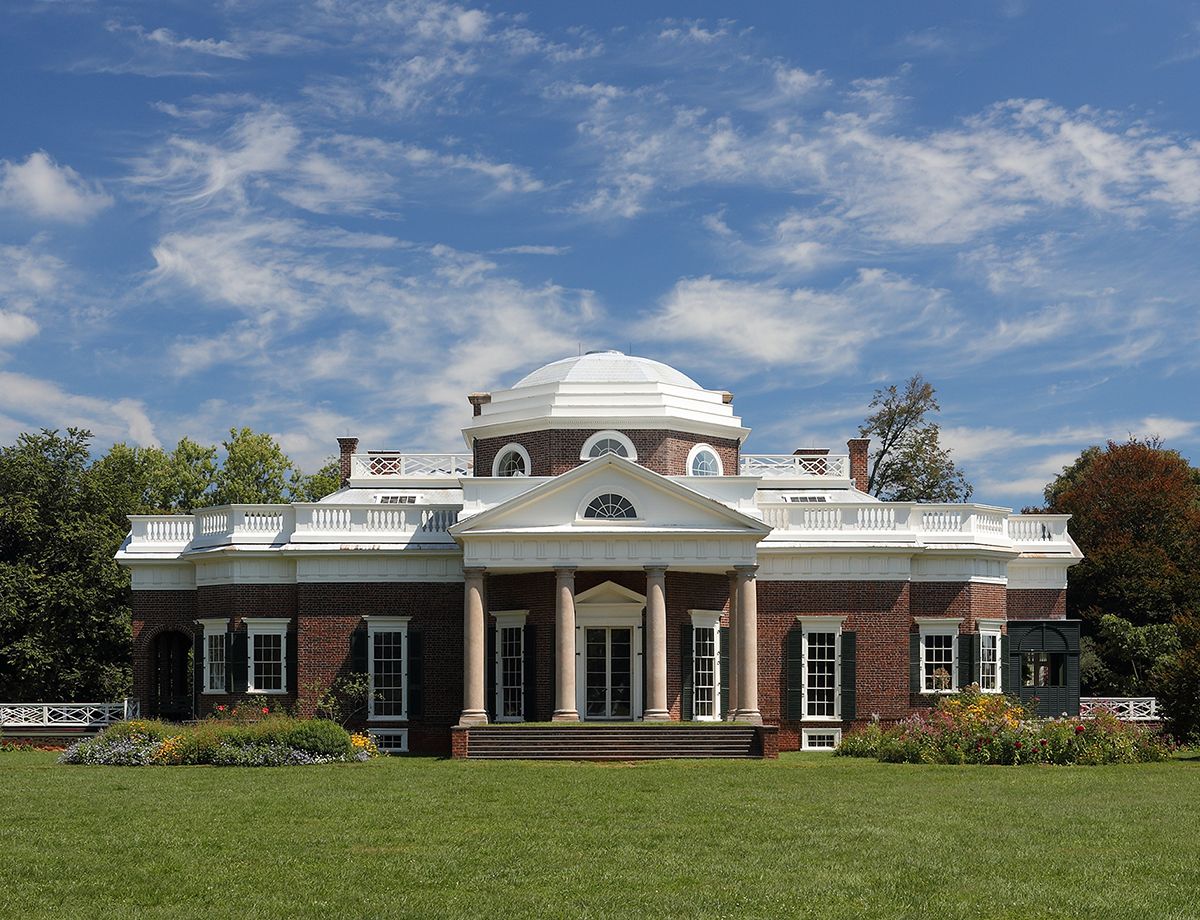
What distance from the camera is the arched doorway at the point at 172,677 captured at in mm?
43188

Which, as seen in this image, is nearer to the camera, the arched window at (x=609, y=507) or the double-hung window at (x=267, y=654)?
the arched window at (x=609, y=507)

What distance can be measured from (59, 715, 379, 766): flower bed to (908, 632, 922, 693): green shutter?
14578 mm

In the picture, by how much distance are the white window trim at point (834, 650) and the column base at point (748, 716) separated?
3.25 metres

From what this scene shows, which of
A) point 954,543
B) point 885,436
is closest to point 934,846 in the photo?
point 954,543

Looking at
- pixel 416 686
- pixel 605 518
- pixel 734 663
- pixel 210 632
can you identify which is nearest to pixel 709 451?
pixel 605 518

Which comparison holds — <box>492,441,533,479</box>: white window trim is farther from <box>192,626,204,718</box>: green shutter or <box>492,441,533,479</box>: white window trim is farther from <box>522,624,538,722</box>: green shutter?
<box>192,626,204,718</box>: green shutter

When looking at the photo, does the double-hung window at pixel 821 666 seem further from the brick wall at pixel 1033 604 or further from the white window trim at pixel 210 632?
the white window trim at pixel 210 632

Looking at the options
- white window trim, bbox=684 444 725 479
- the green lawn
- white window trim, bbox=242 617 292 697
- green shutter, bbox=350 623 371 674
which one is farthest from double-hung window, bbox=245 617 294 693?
the green lawn

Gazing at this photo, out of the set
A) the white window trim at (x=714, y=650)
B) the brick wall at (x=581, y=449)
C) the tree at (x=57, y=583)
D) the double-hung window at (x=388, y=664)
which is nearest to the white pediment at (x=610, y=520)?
the white window trim at (x=714, y=650)

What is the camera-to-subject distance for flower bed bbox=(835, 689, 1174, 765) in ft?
107

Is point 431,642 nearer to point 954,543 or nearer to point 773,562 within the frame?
point 773,562

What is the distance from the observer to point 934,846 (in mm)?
18578

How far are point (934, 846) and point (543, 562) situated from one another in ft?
66.1

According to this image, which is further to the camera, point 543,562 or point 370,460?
point 370,460
